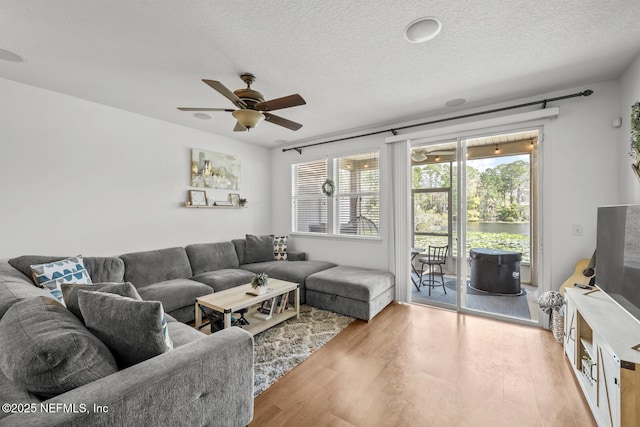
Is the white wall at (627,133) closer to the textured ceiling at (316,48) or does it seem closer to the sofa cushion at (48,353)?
the textured ceiling at (316,48)

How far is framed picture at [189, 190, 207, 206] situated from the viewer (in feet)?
13.1

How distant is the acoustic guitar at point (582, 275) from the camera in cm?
248

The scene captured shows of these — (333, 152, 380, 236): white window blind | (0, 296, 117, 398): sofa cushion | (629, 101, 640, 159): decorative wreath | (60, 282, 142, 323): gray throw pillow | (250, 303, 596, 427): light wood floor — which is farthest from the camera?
(333, 152, 380, 236): white window blind

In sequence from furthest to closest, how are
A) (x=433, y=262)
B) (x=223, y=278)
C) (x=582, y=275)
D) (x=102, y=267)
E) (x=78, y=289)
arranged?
(x=433, y=262) → (x=223, y=278) → (x=102, y=267) → (x=582, y=275) → (x=78, y=289)

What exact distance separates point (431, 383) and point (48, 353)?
2263mm

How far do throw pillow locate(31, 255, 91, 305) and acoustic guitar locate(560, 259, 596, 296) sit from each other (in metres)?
4.54

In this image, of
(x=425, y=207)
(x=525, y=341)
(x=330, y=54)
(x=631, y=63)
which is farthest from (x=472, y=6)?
(x=525, y=341)

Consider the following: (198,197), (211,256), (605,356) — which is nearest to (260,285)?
(211,256)

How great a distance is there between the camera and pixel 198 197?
4.07 m

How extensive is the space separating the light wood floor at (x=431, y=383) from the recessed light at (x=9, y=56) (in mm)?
3344

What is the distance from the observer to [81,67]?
2.34 m

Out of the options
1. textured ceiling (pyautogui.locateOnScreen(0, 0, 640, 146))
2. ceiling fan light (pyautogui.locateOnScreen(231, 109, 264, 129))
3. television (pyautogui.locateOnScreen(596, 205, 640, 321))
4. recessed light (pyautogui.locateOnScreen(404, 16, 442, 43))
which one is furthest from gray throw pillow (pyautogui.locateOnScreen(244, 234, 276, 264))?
television (pyautogui.locateOnScreen(596, 205, 640, 321))

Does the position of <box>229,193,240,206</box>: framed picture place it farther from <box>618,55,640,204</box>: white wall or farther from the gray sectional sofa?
<box>618,55,640,204</box>: white wall

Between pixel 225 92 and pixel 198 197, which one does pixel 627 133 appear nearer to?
pixel 225 92
